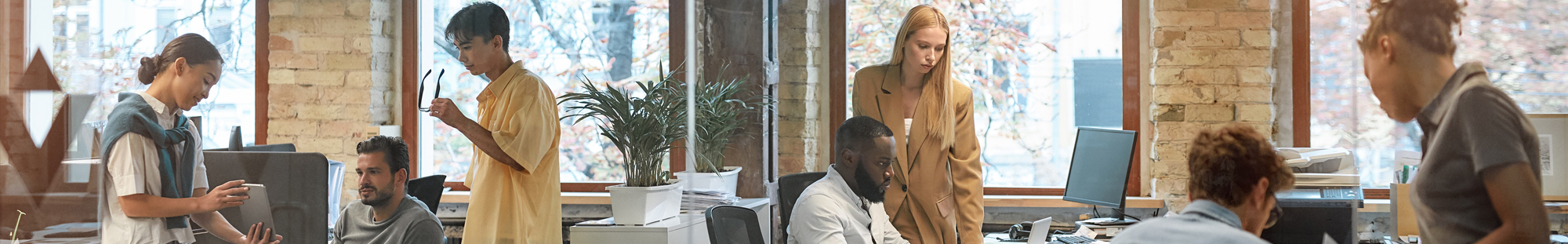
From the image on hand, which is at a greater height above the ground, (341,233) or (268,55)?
(268,55)

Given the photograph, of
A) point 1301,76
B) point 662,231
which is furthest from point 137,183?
point 1301,76

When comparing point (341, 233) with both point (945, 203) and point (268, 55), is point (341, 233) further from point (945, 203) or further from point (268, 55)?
point (945, 203)

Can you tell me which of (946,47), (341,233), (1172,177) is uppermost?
(946,47)

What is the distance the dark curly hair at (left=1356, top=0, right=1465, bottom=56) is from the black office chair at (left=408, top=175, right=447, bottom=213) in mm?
1967

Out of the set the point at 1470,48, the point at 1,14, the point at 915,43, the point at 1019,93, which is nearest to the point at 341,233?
the point at 1,14

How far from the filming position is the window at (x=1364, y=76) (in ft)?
4.70

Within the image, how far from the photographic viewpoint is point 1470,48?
1398mm

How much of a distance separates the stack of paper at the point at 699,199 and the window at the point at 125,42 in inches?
43.2

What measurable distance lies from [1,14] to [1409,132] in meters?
2.65

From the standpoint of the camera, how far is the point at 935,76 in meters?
1.97

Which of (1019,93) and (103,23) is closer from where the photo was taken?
(103,23)

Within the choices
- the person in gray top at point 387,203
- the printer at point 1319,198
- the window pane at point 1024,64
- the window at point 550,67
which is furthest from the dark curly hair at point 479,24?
the printer at point 1319,198

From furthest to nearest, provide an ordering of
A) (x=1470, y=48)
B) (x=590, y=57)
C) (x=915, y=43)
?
(x=590, y=57), (x=915, y=43), (x=1470, y=48)

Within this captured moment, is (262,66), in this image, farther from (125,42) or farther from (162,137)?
(162,137)
